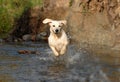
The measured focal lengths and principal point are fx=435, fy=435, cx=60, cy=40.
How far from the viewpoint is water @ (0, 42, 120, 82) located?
8654 millimetres

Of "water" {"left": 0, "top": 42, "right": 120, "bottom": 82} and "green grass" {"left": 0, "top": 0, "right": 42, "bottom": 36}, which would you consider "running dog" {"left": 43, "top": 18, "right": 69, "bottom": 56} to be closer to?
"water" {"left": 0, "top": 42, "right": 120, "bottom": 82}

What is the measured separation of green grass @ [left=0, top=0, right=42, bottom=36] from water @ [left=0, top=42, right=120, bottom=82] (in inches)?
166

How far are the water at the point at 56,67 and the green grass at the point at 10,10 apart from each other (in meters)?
4.23

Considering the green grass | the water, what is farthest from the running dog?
the green grass

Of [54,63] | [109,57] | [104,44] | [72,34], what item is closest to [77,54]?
[109,57]

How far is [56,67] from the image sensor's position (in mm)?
10188

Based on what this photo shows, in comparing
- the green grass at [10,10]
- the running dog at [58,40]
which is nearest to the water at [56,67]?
the running dog at [58,40]

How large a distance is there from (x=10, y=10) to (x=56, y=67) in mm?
8197

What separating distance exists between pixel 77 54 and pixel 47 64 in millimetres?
2232

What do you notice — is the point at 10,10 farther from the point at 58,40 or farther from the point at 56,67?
the point at 56,67

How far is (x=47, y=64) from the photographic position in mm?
10602

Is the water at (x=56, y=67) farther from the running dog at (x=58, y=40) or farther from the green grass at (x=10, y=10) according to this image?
the green grass at (x=10, y=10)

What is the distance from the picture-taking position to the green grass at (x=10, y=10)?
17500mm

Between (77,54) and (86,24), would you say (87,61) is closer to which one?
(77,54)
